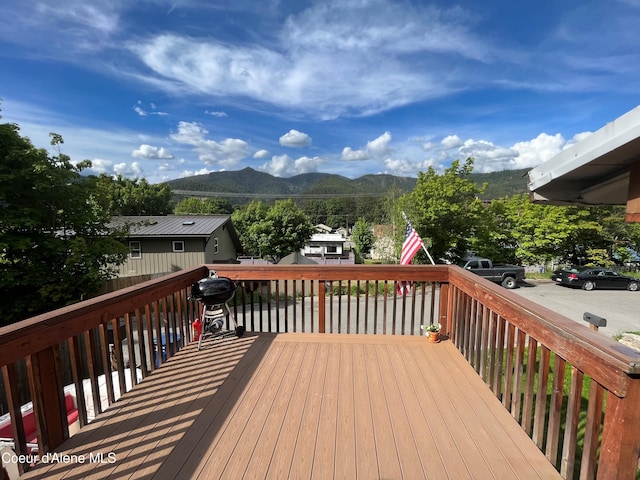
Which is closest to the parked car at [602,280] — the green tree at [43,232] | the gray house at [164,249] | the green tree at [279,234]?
the green tree at [279,234]

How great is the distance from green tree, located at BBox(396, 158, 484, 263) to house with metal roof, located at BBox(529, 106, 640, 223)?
48.6 ft

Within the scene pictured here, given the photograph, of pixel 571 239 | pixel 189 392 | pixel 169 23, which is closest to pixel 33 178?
pixel 169 23

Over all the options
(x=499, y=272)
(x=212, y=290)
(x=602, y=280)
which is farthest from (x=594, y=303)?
(x=212, y=290)

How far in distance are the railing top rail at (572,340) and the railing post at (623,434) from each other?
0.11 ft

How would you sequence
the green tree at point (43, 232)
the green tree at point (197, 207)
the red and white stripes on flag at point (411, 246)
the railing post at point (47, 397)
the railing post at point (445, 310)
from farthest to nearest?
the green tree at point (197, 207) → the green tree at point (43, 232) → the red and white stripes on flag at point (411, 246) → the railing post at point (445, 310) → the railing post at point (47, 397)

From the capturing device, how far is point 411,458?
1618 millimetres

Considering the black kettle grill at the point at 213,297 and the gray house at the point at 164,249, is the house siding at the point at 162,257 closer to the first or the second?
the gray house at the point at 164,249

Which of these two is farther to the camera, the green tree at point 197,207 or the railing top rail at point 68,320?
the green tree at point 197,207

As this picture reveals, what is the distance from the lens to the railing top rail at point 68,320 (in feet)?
4.54

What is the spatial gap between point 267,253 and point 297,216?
12.5 feet

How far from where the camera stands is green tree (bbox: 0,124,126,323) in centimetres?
681

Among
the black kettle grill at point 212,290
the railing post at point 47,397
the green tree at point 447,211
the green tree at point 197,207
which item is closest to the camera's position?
the railing post at point 47,397

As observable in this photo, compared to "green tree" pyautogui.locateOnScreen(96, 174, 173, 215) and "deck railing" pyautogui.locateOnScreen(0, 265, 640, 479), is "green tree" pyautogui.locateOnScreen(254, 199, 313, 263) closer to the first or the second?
"green tree" pyautogui.locateOnScreen(96, 174, 173, 215)

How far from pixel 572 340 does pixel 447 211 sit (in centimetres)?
1684
